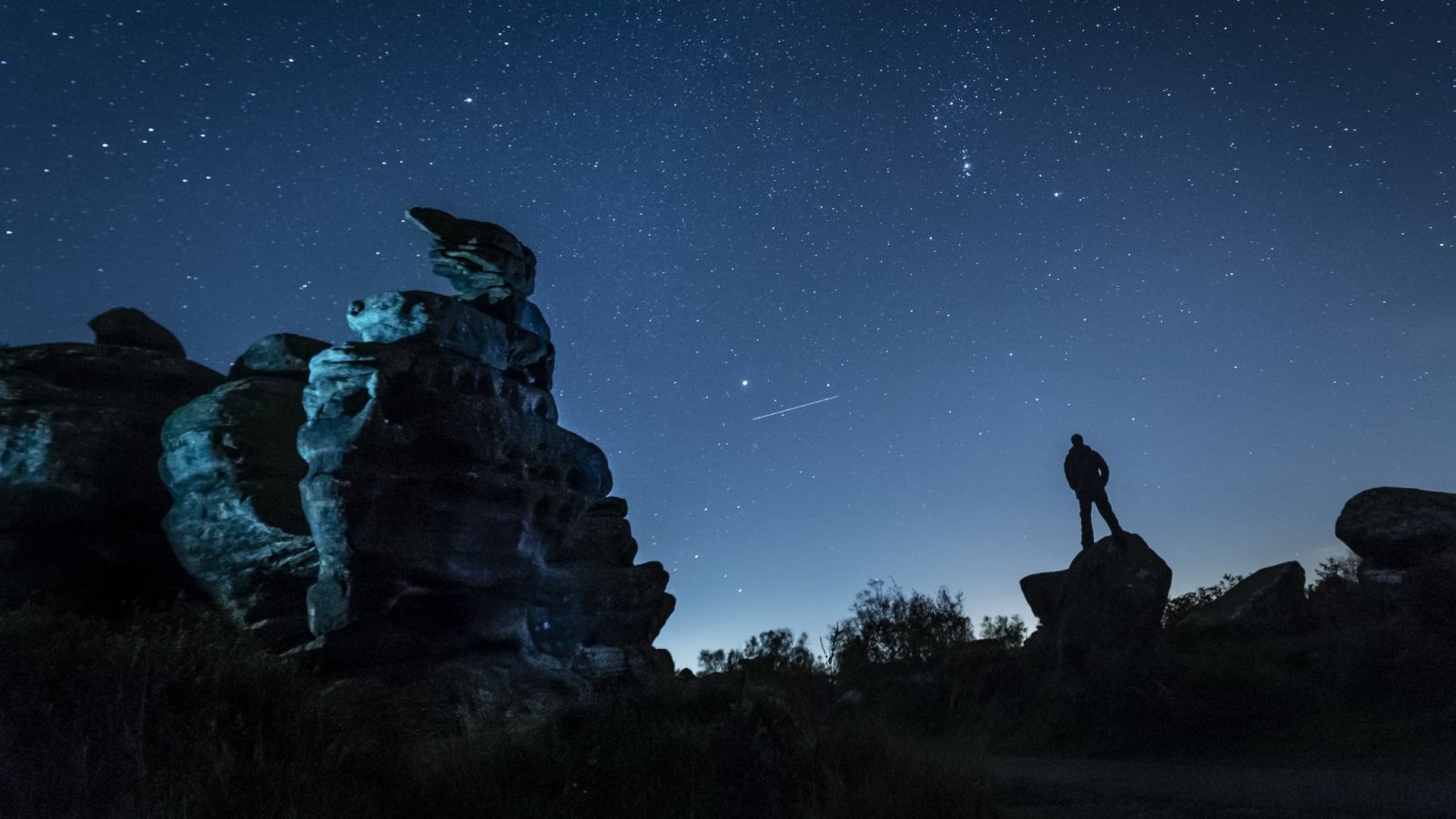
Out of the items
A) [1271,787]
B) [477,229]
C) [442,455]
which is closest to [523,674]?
[442,455]

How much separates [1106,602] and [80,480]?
2171 cm

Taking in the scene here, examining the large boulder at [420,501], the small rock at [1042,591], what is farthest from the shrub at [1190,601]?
the large boulder at [420,501]

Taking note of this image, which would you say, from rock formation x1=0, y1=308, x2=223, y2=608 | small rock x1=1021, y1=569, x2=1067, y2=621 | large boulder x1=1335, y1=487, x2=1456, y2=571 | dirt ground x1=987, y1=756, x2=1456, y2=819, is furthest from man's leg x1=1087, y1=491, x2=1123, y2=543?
rock formation x1=0, y1=308, x2=223, y2=608

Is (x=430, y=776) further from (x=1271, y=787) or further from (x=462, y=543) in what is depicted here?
(x=1271, y=787)

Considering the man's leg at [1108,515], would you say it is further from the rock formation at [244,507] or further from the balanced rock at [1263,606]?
the rock formation at [244,507]

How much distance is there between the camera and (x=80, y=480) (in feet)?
49.6

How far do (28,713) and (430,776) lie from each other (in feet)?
10.1

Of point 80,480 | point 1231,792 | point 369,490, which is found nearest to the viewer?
point 1231,792

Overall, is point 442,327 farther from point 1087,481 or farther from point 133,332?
point 1087,481

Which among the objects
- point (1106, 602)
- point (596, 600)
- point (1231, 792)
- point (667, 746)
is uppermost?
point (596, 600)

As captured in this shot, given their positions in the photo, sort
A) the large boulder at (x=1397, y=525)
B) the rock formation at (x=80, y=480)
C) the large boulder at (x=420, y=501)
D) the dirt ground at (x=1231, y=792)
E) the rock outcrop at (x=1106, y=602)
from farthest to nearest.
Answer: the rock outcrop at (x=1106, y=602), the large boulder at (x=1397, y=525), the rock formation at (x=80, y=480), the large boulder at (x=420, y=501), the dirt ground at (x=1231, y=792)

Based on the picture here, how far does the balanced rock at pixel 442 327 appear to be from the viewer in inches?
567

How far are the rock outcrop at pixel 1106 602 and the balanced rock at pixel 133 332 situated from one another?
21990 mm

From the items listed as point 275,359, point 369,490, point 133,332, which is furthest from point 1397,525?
point 133,332
